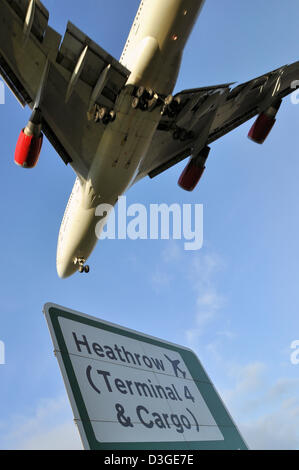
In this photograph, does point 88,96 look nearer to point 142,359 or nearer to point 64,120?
point 64,120

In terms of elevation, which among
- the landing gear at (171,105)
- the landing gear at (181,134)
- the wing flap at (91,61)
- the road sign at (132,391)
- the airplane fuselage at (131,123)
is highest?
the landing gear at (181,134)

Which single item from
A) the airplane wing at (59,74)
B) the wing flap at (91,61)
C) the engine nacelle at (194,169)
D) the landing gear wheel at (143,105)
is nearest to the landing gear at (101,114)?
the airplane wing at (59,74)

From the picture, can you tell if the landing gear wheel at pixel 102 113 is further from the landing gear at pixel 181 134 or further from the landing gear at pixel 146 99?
the landing gear at pixel 181 134

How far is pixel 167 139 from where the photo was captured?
733 inches

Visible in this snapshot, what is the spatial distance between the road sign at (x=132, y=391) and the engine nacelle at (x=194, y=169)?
43.9 feet

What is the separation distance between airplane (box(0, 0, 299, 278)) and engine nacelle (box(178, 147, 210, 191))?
5 cm

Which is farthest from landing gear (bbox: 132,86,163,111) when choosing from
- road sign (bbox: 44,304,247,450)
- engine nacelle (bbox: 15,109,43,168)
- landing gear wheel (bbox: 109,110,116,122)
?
road sign (bbox: 44,304,247,450)

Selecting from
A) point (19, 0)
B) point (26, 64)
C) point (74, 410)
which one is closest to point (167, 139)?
point (26, 64)

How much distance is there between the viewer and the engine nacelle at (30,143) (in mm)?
15086

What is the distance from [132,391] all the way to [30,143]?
12.4 m

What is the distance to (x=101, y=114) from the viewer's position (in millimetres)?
14508
